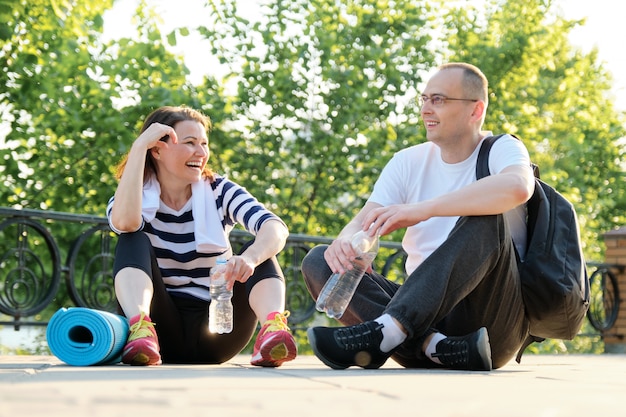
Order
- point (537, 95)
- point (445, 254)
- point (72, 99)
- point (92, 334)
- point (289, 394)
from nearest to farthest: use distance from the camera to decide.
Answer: point (289, 394) < point (445, 254) < point (92, 334) < point (72, 99) < point (537, 95)

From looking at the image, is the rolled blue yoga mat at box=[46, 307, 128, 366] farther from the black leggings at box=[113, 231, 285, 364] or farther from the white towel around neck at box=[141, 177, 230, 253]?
the white towel around neck at box=[141, 177, 230, 253]

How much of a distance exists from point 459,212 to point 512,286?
41cm

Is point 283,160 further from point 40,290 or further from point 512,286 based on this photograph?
point 512,286

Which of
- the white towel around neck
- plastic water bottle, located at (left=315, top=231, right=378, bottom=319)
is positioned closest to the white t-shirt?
plastic water bottle, located at (left=315, top=231, right=378, bottom=319)

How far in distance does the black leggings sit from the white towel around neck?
0.16m

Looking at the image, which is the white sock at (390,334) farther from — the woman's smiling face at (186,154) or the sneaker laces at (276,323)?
the woman's smiling face at (186,154)

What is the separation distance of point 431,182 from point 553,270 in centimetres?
67

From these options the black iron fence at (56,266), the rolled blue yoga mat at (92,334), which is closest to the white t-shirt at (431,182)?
the rolled blue yoga mat at (92,334)

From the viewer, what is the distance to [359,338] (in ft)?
11.6

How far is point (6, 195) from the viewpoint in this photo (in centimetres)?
906

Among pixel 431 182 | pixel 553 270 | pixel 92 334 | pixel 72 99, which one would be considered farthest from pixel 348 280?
pixel 72 99

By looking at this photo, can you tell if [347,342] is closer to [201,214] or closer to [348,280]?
→ [348,280]

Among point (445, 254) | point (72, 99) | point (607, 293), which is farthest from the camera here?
point (607, 293)

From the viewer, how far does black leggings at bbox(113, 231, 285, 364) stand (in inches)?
156
